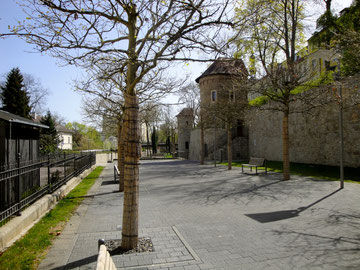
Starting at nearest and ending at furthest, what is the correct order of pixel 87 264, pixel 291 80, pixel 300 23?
1. pixel 87 264
2. pixel 291 80
3. pixel 300 23

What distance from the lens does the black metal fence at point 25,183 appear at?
550cm

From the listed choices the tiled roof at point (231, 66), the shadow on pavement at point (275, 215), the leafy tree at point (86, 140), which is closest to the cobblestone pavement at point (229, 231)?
the shadow on pavement at point (275, 215)

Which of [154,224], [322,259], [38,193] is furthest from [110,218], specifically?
[322,259]

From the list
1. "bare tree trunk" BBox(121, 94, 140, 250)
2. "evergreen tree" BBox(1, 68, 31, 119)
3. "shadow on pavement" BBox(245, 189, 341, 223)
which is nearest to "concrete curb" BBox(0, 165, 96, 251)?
"bare tree trunk" BBox(121, 94, 140, 250)

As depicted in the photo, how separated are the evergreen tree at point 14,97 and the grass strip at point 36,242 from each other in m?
30.1

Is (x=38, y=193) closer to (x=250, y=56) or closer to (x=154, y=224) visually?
(x=154, y=224)

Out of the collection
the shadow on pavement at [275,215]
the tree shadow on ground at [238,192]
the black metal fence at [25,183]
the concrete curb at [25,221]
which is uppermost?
the black metal fence at [25,183]

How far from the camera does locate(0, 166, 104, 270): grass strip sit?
3.97 meters

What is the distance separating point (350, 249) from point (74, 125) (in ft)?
326

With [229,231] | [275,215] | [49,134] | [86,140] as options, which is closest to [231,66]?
[275,215]

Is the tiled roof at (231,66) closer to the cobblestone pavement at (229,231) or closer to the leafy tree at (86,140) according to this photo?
the cobblestone pavement at (229,231)

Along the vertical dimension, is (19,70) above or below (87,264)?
above

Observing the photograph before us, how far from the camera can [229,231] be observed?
215 inches

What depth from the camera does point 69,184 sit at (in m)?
11.0
